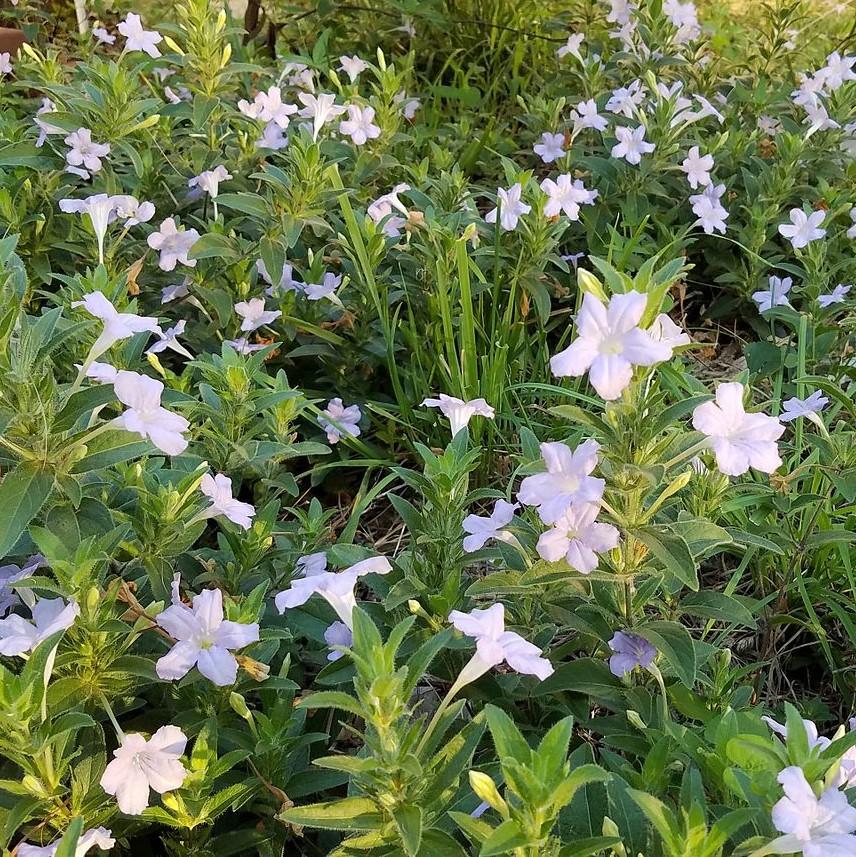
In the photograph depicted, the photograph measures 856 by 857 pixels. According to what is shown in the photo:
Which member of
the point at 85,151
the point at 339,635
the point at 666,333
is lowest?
the point at 339,635

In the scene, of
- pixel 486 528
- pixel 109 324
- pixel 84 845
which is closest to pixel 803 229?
pixel 486 528

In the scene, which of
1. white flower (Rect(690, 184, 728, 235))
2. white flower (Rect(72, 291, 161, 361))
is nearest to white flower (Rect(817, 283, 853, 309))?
white flower (Rect(690, 184, 728, 235))

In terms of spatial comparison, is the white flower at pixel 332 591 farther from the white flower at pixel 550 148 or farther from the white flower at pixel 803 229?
the white flower at pixel 550 148

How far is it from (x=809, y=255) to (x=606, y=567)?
66.5 inches

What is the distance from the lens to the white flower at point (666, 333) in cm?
108

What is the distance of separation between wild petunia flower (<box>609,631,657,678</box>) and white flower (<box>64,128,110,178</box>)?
1996 millimetres

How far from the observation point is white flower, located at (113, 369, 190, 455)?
121 cm

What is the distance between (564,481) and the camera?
1.10 m

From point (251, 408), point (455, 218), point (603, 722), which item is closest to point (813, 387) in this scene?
point (455, 218)

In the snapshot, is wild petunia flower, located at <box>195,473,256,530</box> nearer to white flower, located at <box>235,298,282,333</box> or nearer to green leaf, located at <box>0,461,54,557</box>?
green leaf, located at <box>0,461,54,557</box>

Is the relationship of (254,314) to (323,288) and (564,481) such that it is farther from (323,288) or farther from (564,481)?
(564,481)

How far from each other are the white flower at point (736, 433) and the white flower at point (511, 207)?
1295 mm

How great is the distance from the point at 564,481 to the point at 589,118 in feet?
7.60

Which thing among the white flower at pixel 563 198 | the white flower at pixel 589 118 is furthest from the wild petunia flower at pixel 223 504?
the white flower at pixel 589 118
